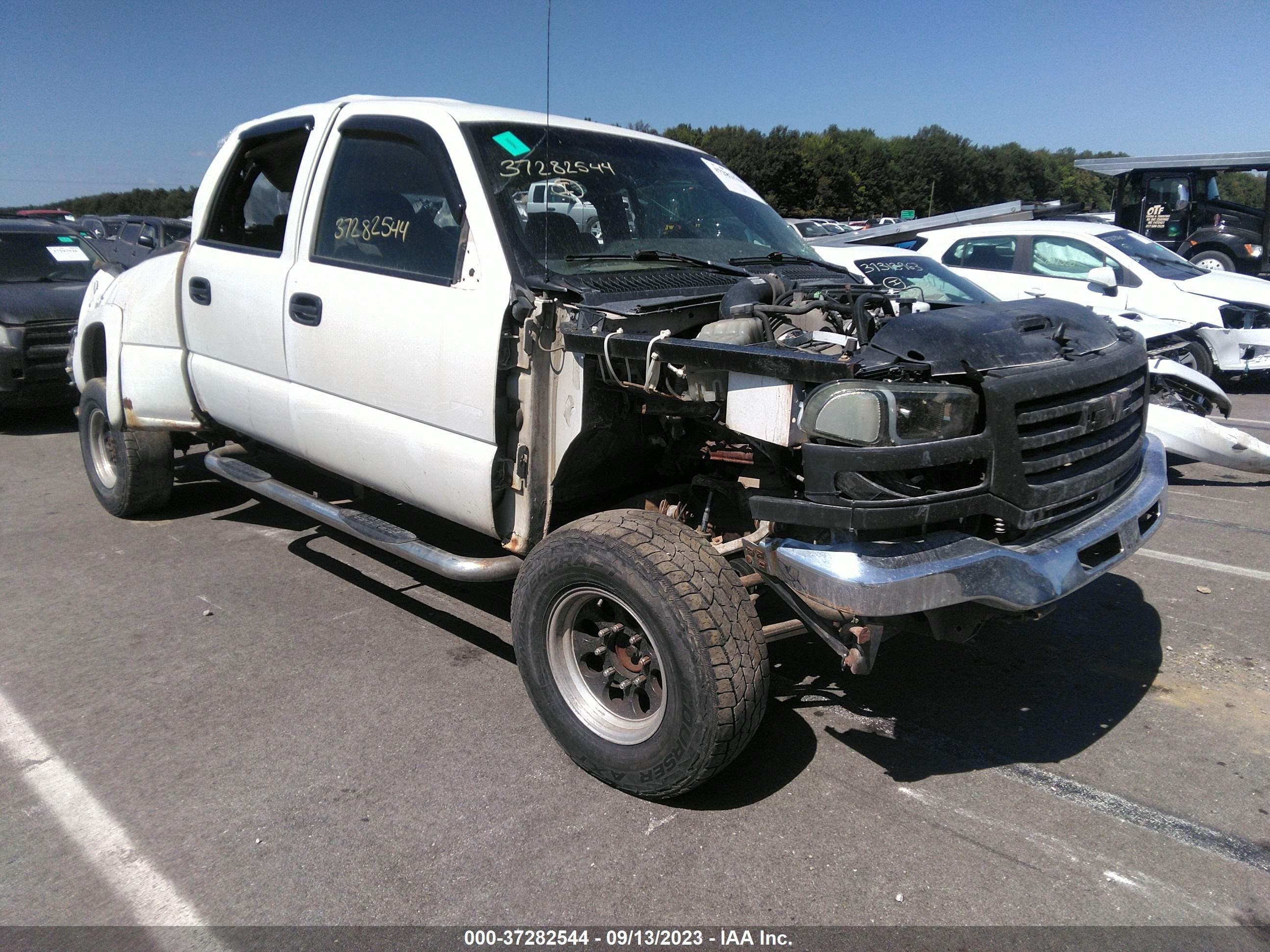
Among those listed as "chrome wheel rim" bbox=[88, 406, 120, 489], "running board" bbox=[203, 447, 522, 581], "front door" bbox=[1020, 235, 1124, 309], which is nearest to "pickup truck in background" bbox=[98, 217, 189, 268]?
"chrome wheel rim" bbox=[88, 406, 120, 489]

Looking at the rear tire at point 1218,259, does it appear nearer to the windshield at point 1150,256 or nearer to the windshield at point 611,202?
the windshield at point 1150,256

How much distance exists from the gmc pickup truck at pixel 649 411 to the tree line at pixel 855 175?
132 feet

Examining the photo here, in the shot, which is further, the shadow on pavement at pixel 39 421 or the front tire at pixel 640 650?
the shadow on pavement at pixel 39 421

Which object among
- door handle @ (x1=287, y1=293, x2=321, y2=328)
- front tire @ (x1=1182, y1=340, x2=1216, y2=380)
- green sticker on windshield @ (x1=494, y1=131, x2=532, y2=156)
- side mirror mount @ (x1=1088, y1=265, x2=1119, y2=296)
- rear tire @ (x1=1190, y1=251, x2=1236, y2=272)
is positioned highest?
rear tire @ (x1=1190, y1=251, x2=1236, y2=272)

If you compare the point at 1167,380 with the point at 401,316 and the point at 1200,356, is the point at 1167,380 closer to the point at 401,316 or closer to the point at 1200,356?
the point at 1200,356

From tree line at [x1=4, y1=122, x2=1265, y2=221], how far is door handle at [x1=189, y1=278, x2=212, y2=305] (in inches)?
1527

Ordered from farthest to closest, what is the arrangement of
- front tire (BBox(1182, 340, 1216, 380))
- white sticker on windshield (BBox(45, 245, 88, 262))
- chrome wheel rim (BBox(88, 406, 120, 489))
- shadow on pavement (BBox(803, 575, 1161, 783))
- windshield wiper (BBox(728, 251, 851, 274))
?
white sticker on windshield (BBox(45, 245, 88, 262))
front tire (BBox(1182, 340, 1216, 380))
chrome wheel rim (BBox(88, 406, 120, 489))
windshield wiper (BBox(728, 251, 851, 274))
shadow on pavement (BBox(803, 575, 1161, 783))

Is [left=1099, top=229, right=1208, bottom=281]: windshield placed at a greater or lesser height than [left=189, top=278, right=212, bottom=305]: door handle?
greater

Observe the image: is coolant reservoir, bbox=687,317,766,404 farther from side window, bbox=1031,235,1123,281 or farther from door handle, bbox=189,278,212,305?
side window, bbox=1031,235,1123,281

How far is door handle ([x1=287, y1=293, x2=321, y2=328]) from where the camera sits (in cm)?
400

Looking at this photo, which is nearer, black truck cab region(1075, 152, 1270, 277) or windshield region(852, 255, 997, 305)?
windshield region(852, 255, 997, 305)

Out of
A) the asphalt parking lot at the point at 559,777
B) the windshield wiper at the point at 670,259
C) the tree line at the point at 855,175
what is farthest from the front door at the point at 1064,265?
the tree line at the point at 855,175

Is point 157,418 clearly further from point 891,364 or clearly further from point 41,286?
point 41,286

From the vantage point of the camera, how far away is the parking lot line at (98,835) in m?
2.53
